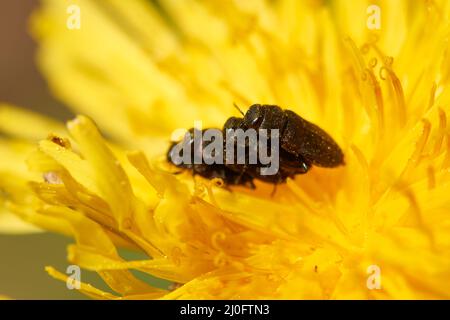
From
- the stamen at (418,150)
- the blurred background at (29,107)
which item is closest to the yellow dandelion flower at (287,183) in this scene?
the stamen at (418,150)

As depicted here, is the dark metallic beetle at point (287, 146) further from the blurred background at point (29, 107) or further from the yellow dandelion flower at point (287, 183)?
the blurred background at point (29, 107)

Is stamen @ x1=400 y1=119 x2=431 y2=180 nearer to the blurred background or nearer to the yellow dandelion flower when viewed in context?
the yellow dandelion flower

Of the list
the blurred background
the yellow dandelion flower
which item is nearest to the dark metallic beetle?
the yellow dandelion flower

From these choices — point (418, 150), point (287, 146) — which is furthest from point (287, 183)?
point (418, 150)

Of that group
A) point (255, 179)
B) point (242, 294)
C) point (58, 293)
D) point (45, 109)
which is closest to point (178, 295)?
point (242, 294)

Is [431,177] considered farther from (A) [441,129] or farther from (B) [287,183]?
(B) [287,183]

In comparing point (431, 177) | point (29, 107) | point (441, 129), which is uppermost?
point (29, 107)
